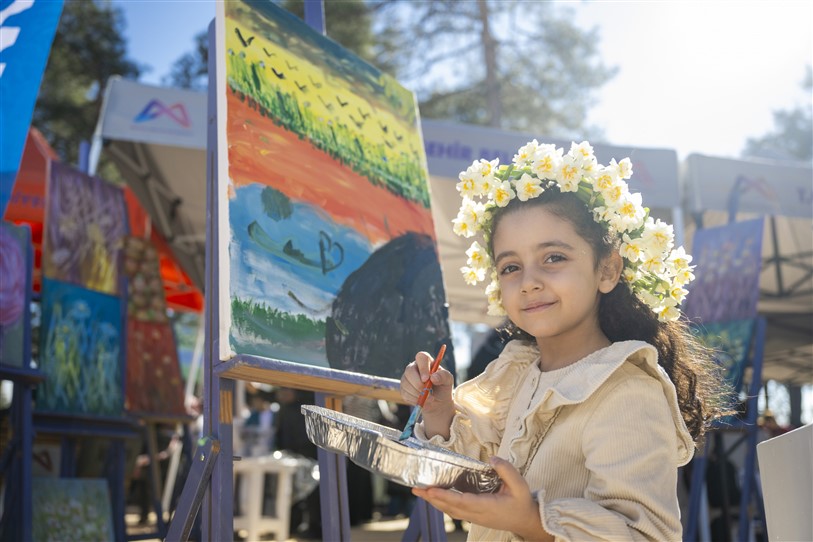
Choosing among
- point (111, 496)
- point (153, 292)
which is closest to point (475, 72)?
point (153, 292)

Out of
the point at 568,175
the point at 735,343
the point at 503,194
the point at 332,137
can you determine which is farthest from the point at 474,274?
the point at 735,343

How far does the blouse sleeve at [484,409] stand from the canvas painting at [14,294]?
195 centimetres

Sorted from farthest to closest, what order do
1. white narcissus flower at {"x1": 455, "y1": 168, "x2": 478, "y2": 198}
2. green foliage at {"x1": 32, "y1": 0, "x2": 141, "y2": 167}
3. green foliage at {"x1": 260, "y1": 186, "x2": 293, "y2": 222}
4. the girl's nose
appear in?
green foliage at {"x1": 32, "y1": 0, "x2": 141, "y2": 167}
green foliage at {"x1": 260, "y1": 186, "x2": 293, "y2": 222}
white narcissus flower at {"x1": 455, "y1": 168, "x2": 478, "y2": 198}
the girl's nose

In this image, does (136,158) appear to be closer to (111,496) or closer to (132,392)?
(132,392)

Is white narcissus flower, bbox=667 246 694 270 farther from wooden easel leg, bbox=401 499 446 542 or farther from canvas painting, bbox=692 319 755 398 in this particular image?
canvas painting, bbox=692 319 755 398

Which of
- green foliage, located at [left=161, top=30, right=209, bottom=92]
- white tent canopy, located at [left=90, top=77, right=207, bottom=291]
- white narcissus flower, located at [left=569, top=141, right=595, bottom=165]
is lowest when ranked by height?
white narcissus flower, located at [left=569, top=141, right=595, bottom=165]

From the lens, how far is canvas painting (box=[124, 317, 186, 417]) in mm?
4484

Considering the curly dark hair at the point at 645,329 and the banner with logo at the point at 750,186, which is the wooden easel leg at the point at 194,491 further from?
the banner with logo at the point at 750,186

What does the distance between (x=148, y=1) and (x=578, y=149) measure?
3.16m

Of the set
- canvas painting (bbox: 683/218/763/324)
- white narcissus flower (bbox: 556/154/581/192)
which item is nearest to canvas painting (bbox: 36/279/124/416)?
white narcissus flower (bbox: 556/154/581/192)

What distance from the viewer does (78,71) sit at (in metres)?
15.4

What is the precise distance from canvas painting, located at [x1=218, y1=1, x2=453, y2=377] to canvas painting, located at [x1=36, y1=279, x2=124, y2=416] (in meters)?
1.85

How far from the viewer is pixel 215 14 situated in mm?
2420

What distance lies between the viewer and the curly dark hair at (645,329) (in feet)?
5.96
